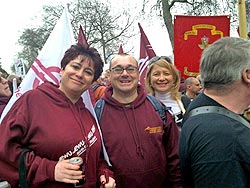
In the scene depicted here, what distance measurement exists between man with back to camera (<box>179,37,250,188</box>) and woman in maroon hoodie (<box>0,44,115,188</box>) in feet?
2.38

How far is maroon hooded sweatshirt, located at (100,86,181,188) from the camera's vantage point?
2527mm

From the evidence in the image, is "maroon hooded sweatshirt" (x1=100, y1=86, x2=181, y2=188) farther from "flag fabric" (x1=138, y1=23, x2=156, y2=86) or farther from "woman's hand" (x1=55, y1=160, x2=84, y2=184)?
"flag fabric" (x1=138, y1=23, x2=156, y2=86)

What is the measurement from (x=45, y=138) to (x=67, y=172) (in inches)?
10.0

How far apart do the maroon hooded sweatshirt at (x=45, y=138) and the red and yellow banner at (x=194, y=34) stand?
3933 mm

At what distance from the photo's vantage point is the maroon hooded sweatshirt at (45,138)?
6.85 feet

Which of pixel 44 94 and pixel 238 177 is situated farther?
pixel 44 94

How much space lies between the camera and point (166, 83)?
10.7 feet

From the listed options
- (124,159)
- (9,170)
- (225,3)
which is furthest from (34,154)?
(225,3)

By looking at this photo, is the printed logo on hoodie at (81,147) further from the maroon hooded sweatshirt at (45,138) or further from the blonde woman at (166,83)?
the blonde woman at (166,83)

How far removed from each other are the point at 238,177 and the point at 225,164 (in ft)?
0.25

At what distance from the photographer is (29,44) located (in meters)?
30.0

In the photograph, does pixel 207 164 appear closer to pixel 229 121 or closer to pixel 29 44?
pixel 229 121

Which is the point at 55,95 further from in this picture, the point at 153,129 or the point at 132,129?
the point at 153,129

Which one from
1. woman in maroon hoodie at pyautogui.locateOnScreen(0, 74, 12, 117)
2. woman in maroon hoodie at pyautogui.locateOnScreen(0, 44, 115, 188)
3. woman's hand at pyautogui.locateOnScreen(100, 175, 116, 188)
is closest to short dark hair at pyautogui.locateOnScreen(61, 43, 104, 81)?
woman in maroon hoodie at pyautogui.locateOnScreen(0, 44, 115, 188)
